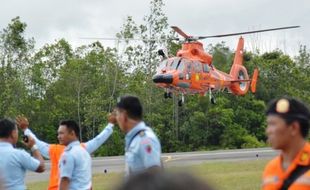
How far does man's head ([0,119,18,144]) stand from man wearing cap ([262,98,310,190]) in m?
3.28

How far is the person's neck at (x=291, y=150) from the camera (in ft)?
12.9

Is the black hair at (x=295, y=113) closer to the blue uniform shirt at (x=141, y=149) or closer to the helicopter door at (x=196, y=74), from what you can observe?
the blue uniform shirt at (x=141, y=149)

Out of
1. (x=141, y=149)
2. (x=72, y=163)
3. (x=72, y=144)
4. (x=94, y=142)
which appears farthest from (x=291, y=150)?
(x=94, y=142)

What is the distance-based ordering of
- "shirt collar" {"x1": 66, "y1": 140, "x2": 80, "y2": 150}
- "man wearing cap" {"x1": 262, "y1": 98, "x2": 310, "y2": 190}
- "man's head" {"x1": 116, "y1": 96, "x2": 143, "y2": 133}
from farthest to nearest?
"shirt collar" {"x1": 66, "y1": 140, "x2": 80, "y2": 150}
"man's head" {"x1": 116, "y1": 96, "x2": 143, "y2": 133}
"man wearing cap" {"x1": 262, "y1": 98, "x2": 310, "y2": 190}

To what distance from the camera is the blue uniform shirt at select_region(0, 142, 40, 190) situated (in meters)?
6.45

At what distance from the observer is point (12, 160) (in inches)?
255

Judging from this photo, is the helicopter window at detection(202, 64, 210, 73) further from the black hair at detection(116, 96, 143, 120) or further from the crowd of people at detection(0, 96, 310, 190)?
the black hair at detection(116, 96, 143, 120)

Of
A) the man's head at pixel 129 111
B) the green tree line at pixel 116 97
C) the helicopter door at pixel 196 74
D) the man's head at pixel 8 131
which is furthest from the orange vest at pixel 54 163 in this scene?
the green tree line at pixel 116 97

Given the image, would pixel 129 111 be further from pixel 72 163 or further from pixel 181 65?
pixel 181 65

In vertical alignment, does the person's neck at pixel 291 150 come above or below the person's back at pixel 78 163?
above

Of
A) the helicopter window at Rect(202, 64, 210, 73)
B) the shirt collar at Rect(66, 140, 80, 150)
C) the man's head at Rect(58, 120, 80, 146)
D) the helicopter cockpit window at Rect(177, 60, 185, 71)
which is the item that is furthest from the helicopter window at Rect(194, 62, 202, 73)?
the shirt collar at Rect(66, 140, 80, 150)

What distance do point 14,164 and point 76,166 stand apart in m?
0.59

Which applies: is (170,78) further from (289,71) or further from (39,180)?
(289,71)

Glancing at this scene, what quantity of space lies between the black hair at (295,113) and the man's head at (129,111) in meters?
1.50
